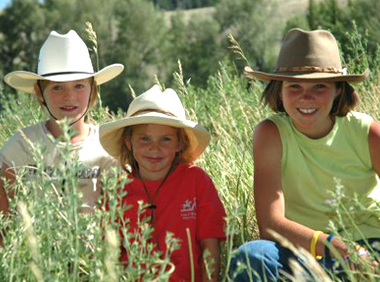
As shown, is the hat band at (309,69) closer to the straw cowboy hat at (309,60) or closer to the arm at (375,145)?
the straw cowboy hat at (309,60)

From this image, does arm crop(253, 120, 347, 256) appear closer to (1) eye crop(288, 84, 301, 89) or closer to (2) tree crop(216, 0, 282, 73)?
(1) eye crop(288, 84, 301, 89)

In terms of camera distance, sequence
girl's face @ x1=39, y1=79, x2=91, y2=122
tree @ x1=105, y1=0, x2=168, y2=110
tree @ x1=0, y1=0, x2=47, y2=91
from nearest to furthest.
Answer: girl's face @ x1=39, y1=79, x2=91, y2=122 → tree @ x1=0, y1=0, x2=47, y2=91 → tree @ x1=105, y1=0, x2=168, y2=110

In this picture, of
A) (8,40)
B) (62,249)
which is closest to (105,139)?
(62,249)

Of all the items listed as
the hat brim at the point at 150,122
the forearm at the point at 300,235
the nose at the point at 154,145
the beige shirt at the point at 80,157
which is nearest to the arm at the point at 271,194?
the forearm at the point at 300,235

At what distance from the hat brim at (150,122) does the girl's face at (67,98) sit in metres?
0.31

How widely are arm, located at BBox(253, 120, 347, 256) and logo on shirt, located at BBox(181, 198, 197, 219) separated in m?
0.30

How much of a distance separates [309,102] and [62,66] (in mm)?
1501

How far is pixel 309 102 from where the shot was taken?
12.1ft

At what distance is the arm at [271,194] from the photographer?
3510mm

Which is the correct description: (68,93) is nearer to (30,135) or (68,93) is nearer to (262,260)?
(30,135)

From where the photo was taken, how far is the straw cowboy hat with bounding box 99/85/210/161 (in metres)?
3.94

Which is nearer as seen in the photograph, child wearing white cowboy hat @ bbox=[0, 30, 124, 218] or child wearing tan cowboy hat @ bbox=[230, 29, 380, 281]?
child wearing tan cowboy hat @ bbox=[230, 29, 380, 281]

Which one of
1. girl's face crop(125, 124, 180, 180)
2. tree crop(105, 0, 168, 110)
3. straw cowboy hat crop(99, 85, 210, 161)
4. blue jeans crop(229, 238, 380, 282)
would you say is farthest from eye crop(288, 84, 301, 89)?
tree crop(105, 0, 168, 110)

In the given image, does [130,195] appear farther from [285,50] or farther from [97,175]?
[285,50]
